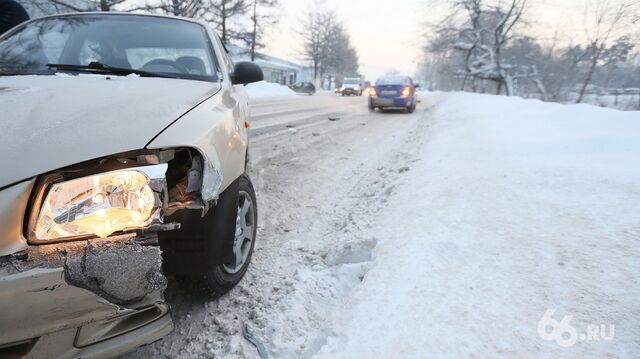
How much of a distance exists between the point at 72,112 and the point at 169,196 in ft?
1.62

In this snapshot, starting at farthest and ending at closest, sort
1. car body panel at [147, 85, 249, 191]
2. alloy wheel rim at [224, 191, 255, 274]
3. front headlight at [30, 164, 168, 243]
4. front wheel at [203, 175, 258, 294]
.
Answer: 1. alloy wheel rim at [224, 191, 255, 274]
2. front wheel at [203, 175, 258, 294]
3. car body panel at [147, 85, 249, 191]
4. front headlight at [30, 164, 168, 243]

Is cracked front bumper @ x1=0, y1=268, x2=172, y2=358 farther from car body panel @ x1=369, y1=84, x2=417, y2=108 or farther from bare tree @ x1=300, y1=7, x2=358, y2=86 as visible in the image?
bare tree @ x1=300, y1=7, x2=358, y2=86

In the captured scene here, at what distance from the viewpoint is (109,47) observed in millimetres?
2666

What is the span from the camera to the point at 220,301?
219 centimetres

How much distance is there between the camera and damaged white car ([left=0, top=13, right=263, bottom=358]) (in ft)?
3.67

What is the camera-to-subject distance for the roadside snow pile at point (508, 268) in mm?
1536

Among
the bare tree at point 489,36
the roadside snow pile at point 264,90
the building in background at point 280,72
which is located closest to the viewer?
the bare tree at point 489,36

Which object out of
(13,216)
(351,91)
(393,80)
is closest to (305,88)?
(351,91)

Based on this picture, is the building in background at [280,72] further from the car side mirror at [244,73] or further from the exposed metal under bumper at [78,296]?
the exposed metal under bumper at [78,296]

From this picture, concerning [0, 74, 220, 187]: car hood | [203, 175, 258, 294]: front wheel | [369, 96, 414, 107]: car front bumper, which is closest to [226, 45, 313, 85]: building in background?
Result: [369, 96, 414, 107]: car front bumper

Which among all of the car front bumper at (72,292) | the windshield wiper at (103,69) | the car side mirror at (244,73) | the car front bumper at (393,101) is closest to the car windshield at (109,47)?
the windshield wiper at (103,69)

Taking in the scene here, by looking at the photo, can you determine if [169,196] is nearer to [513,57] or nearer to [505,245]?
[505,245]

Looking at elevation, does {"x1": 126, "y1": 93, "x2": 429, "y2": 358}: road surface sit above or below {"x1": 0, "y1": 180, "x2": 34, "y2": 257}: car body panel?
below

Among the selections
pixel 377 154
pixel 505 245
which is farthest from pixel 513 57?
pixel 505 245
